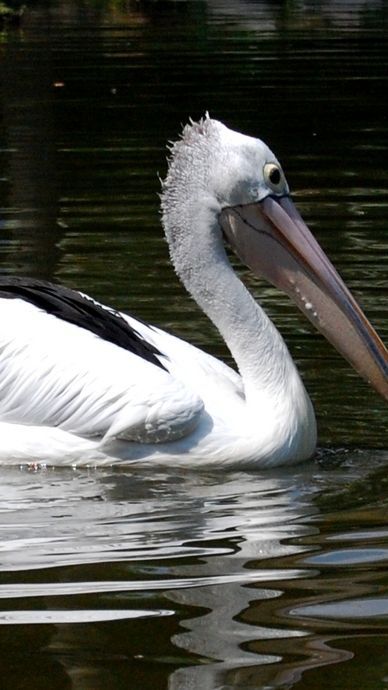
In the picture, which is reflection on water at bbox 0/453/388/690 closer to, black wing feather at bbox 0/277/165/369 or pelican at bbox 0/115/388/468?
pelican at bbox 0/115/388/468

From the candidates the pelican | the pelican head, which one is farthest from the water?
the pelican head

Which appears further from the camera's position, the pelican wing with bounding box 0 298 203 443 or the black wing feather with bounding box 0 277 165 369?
the black wing feather with bounding box 0 277 165 369

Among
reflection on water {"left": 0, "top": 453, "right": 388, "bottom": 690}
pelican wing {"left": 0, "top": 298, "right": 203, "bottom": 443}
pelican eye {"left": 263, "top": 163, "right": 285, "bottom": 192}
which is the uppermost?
pelican eye {"left": 263, "top": 163, "right": 285, "bottom": 192}

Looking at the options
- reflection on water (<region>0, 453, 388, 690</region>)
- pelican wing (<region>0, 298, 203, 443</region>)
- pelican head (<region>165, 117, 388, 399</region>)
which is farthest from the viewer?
pelican head (<region>165, 117, 388, 399</region>)

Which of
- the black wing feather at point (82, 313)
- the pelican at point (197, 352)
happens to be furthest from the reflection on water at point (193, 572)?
the black wing feather at point (82, 313)

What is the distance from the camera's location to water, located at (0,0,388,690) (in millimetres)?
3676

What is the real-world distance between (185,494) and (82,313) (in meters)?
0.75

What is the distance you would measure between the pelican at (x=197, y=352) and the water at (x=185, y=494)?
0.39ft

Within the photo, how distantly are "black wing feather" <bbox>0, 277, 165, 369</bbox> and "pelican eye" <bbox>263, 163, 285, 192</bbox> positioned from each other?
69 centimetres

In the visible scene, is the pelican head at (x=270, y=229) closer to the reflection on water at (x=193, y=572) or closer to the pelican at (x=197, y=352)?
the pelican at (x=197, y=352)

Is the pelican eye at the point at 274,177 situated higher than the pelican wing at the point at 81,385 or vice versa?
the pelican eye at the point at 274,177

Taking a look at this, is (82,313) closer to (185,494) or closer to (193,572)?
(185,494)

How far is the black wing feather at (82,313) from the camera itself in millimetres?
5451

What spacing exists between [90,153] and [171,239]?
726 cm
